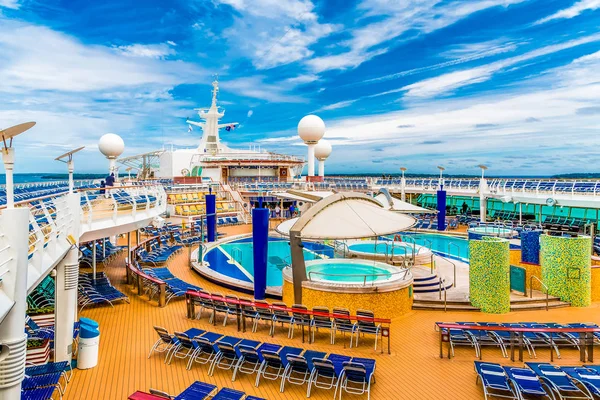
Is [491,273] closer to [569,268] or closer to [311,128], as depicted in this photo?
[569,268]

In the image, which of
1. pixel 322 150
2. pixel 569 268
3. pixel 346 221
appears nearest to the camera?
pixel 346 221

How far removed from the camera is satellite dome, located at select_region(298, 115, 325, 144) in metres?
31.4

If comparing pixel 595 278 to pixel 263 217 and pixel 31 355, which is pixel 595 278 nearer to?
pixel 263 217

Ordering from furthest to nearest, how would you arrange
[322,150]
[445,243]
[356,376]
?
1. [322,150]
2. [445,243]
3. [356,376]

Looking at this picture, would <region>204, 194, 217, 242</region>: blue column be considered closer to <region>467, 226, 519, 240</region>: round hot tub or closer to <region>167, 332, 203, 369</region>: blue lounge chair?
<region>167, 332, 203, 369</region>: blue lounge chair

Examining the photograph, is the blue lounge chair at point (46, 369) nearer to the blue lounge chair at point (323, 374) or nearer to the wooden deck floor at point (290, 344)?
the wooden deck floor at point (290, 344)

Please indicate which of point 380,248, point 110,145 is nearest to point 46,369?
point 380,248

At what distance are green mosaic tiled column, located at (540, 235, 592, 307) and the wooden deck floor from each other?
→ 37 cm

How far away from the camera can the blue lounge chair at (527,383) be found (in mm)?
4699

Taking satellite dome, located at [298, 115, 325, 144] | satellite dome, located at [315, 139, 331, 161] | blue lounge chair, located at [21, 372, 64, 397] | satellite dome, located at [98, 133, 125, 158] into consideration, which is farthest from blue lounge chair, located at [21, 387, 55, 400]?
satellite dome, located at [315, 139, 331, 161]

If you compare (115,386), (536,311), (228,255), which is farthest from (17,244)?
(228,255)

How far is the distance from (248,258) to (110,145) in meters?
24.0

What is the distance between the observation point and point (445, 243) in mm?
18344

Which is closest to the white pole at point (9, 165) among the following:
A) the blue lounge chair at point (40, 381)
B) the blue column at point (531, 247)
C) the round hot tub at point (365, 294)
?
the blue lounge chair at point (40, 381)
